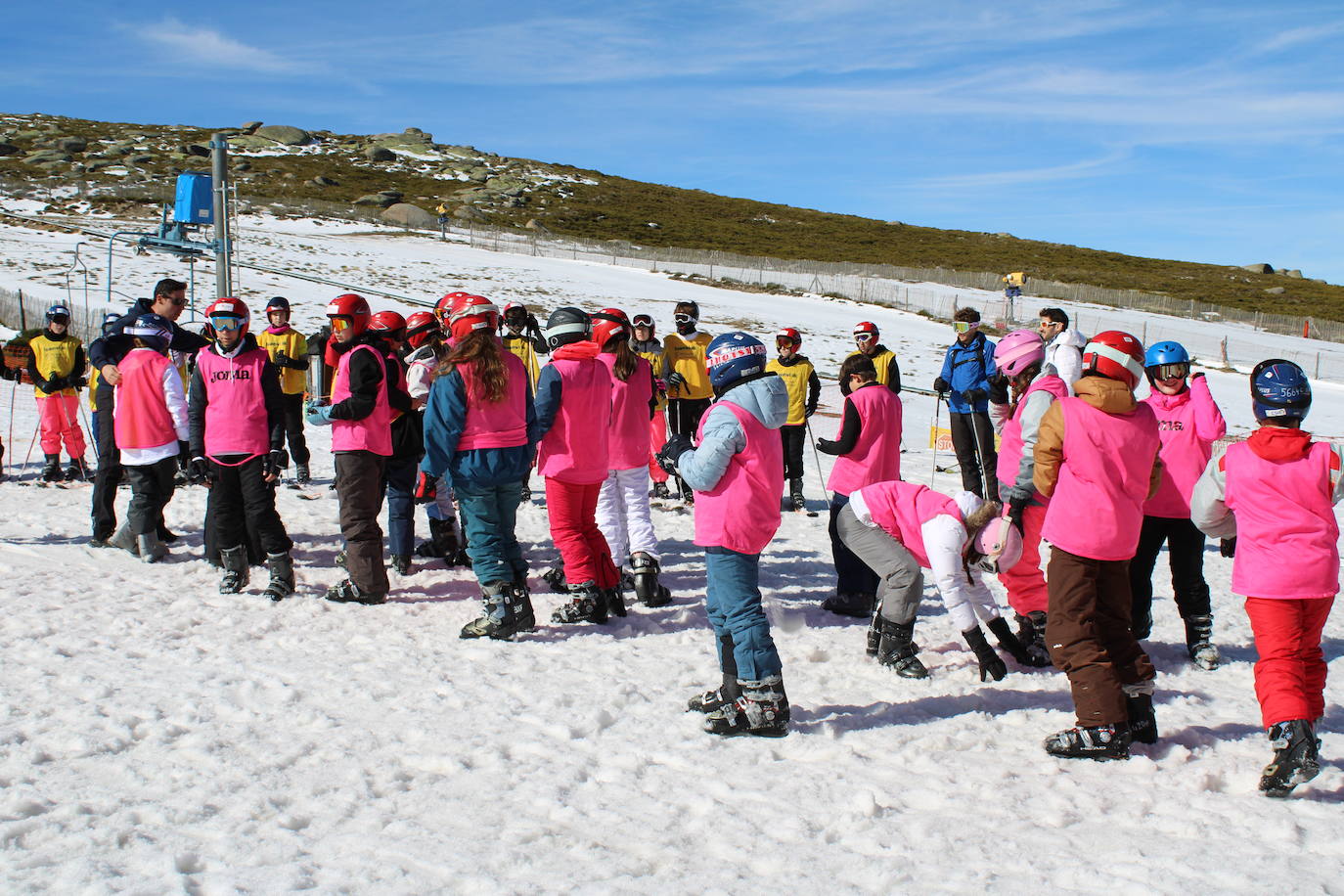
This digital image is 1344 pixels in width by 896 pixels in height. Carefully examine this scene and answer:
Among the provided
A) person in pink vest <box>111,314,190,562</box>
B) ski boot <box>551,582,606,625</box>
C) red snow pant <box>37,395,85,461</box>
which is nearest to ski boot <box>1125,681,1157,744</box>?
ski boot <box>551,582,606,625</box>

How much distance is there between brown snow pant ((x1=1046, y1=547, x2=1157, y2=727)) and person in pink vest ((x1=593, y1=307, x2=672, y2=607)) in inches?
114

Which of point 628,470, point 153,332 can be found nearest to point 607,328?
point 628,470

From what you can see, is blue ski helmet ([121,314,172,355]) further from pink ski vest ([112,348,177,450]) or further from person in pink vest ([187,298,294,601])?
person in pink vest ([187,298,294,601])

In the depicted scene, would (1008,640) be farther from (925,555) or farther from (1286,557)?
(1286,557)

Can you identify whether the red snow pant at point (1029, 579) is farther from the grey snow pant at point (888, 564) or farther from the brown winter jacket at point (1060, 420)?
the brown winter jacket at point (1060, 420)

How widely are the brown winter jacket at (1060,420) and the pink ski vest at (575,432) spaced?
8.78ft

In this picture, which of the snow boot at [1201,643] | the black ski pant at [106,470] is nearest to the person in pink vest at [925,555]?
the snow boot at [1201,643]

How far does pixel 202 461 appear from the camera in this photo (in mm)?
6539

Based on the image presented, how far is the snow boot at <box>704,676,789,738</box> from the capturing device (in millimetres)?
4559

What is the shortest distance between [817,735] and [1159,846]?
4.90ft

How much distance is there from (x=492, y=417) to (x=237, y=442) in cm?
184

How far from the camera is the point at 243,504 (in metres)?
6.64

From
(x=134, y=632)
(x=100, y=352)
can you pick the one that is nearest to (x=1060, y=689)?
(x=134, y=632)

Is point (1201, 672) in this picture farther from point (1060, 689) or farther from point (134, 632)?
point (134, 632)
